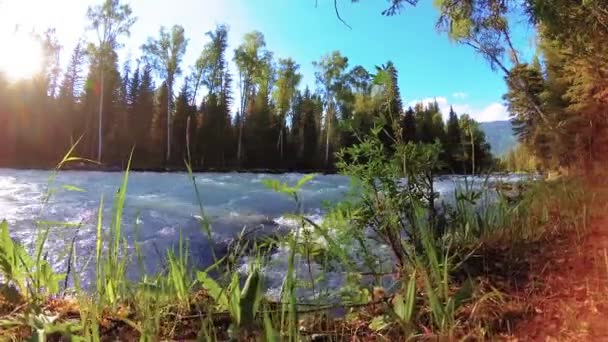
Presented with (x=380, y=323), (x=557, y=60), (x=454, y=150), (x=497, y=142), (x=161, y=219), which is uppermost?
(x=557, y=60)

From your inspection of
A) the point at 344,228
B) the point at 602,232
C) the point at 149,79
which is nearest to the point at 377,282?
the point at 344,228

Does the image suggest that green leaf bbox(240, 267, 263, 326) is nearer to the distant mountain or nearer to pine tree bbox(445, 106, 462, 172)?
pine tree bbox(445, 106, 462, 172)

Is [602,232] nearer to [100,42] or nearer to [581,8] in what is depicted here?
[581,8]

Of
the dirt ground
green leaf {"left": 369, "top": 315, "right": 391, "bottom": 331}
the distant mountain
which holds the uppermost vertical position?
the distant mountain

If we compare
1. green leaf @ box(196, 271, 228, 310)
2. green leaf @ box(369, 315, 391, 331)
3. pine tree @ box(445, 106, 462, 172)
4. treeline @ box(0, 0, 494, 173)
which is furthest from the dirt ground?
treeline @ box(0, 0, 494, 173)

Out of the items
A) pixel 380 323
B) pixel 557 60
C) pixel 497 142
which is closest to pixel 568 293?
pixel 380 323

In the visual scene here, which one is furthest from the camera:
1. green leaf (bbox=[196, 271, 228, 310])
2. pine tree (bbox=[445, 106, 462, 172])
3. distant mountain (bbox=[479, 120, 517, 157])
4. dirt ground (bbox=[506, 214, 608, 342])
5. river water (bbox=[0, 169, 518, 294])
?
river water (bbox=[0, 169, 518, 294])

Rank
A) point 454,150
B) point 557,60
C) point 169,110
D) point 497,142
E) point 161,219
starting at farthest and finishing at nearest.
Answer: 1. point 169,110
2. point 557,60
3. point 497,142
4. point 161,219
5. point 454,150

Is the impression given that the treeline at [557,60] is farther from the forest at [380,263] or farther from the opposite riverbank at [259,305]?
the opposite riverbank at [259,305]

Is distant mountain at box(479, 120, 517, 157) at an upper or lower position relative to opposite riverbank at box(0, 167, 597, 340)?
upper

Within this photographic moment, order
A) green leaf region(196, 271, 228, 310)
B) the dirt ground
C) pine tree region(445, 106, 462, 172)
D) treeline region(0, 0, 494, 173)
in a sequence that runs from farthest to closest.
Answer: treeline region(0, 0, 494, 173)
pine tree region(445, 106, 462, 172)
green leaf region(196, 271, 228, 310)
the dirt ground

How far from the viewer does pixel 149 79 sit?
36.9 meters

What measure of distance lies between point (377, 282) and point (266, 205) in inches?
221

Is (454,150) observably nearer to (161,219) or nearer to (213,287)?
(213,287)
